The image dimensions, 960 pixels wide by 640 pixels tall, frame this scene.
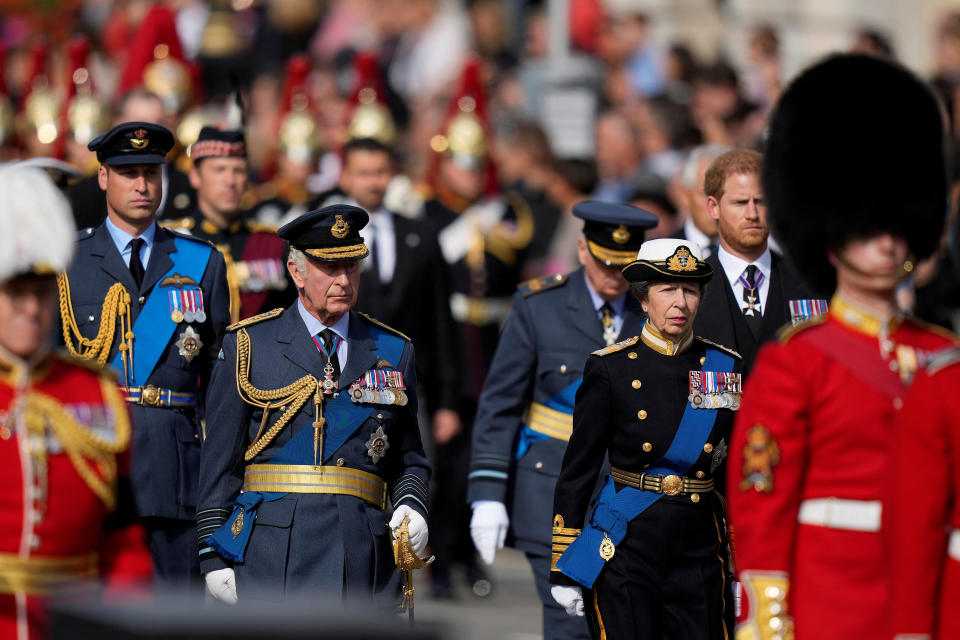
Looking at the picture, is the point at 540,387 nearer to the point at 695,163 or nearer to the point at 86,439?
the point at 695,163

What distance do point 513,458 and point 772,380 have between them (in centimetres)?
292

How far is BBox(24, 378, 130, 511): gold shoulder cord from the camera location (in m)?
5.14

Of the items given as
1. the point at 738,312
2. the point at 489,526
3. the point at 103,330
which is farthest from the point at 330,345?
the point at 738,312

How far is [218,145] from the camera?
9.57 metres

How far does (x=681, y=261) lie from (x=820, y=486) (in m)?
1.85

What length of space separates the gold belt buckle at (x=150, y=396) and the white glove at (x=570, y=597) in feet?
5.62

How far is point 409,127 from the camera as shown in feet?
58.3

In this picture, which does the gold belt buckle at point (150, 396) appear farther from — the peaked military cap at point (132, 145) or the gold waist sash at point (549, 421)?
the gold waist sash at point (549, 421)

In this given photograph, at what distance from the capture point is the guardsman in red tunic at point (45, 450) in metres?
5.08

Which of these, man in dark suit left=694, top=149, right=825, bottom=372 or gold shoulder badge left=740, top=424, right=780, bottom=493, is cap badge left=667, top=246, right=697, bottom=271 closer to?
man in dark suit left=694, top=149, right=825, bottom=372

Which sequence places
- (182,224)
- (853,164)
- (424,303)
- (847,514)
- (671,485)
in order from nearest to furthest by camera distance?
(847,514) < (853,164) < (671,485) < (182,224) < (424,303)

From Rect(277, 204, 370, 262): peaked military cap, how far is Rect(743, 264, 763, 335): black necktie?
153 centimetres

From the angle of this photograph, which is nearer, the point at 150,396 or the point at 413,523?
the point at 413,523

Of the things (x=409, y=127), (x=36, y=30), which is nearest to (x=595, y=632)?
(x=409, y=127)
